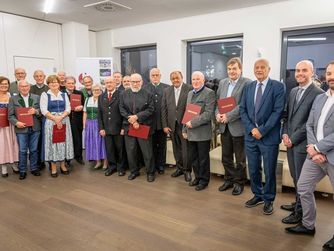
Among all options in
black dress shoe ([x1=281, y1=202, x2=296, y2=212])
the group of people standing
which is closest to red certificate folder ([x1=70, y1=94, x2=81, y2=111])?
the group of people standing

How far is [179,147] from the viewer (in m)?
4.00

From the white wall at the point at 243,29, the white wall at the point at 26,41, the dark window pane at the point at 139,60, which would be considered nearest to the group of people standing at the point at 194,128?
the white wall at the point at 26,41

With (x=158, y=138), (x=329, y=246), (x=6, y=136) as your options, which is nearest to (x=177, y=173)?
(x=158, y=138)

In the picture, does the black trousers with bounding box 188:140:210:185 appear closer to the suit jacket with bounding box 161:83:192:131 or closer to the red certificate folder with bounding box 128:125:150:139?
the suit jacket with bounding box 161:83:192:131

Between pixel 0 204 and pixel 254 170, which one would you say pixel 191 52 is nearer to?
pixel 254 170

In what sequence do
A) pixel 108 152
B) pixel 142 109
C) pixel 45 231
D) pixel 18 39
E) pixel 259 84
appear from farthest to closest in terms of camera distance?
pixel 18 39 < pixel 108 152 < pixel 142 109 < pixel 259 84 < pixel 45 231

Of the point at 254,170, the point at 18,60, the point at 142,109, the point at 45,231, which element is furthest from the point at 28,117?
the point at 254,170

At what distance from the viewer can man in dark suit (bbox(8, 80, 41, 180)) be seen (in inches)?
153

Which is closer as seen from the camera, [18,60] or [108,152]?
[108,152]

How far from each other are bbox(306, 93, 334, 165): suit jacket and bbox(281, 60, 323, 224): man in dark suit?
5.7 inches

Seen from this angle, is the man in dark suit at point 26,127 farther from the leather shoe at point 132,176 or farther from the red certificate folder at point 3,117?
the leather shoe at point 132,176

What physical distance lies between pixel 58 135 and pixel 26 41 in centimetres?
314

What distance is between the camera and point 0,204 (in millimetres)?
3211

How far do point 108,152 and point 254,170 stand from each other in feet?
7.18
